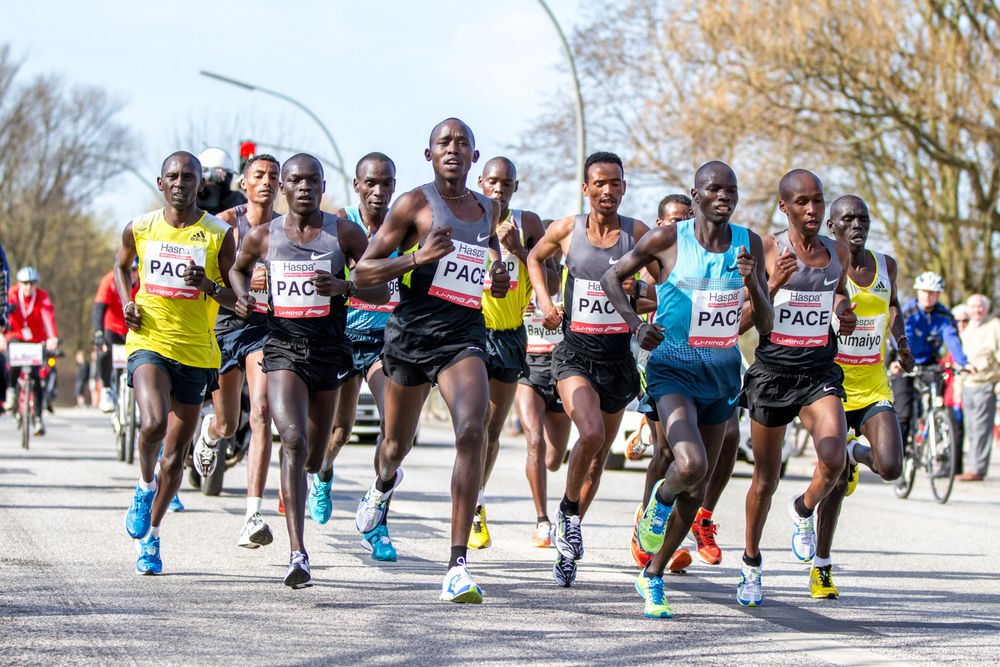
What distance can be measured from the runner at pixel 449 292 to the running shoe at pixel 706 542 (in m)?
2.26

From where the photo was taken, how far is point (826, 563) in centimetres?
806

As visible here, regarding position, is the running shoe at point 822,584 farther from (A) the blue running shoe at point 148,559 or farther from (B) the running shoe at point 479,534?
(A) the blue running shoe at point 148,559

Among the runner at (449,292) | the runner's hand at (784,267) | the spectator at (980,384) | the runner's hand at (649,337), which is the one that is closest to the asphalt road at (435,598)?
the runner at (449,292)

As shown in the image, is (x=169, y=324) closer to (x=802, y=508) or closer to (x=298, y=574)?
(x=298, y=574)

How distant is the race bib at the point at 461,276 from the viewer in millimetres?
7516

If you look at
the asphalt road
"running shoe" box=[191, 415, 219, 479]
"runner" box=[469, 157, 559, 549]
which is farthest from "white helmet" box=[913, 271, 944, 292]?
"running shoe" box=[191, 415, 219, 479]

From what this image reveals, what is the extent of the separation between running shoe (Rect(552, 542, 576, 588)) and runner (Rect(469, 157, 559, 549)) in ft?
4.87

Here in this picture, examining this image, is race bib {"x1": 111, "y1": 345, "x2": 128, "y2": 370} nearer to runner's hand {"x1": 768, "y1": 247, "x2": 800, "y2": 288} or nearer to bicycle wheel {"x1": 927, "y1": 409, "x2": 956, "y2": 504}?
bicycle wheel {"x1": 927, "y1": 409, "x2": 956, "y2": 504}

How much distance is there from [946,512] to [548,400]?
5.39m

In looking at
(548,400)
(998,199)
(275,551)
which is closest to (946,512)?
(548,400)

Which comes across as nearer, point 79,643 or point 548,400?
point 79,643

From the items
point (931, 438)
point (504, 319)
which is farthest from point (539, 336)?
point (931, 438)

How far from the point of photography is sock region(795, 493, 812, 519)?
8.35 meters

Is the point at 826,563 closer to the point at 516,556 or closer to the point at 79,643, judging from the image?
the point at 516,556
